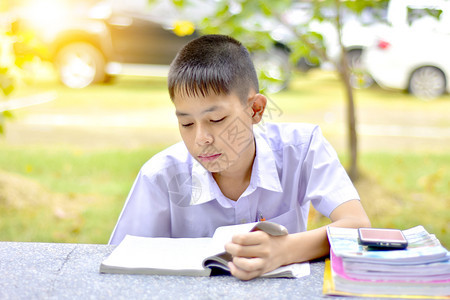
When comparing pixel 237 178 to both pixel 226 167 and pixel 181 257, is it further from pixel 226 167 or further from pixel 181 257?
pixel 181 257

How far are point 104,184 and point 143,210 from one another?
2543 mm

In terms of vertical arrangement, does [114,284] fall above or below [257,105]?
below

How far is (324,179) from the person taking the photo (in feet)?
5.87

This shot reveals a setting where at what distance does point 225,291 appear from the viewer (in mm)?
1267

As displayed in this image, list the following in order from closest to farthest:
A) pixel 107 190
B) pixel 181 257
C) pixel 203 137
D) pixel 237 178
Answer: pixel 181 257
pixel 203 137
pixel 237 178
pixel 107 190

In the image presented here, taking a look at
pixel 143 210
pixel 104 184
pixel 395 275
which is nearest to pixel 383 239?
pixel 395 275

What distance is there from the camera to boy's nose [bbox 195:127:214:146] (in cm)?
163

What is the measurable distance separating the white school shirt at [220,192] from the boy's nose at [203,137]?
24 centimetres

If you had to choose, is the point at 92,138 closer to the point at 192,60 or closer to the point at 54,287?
the point at 192,60

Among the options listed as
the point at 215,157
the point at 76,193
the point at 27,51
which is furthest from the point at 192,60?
the point at 76,193

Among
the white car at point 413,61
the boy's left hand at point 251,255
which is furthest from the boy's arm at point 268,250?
the white car at point 413,61

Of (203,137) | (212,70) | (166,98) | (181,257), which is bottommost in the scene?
(166,98)

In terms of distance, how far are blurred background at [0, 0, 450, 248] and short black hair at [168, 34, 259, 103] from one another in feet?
1.81

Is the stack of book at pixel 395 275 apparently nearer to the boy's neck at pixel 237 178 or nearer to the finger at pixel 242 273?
the finger at pixel 242 273
